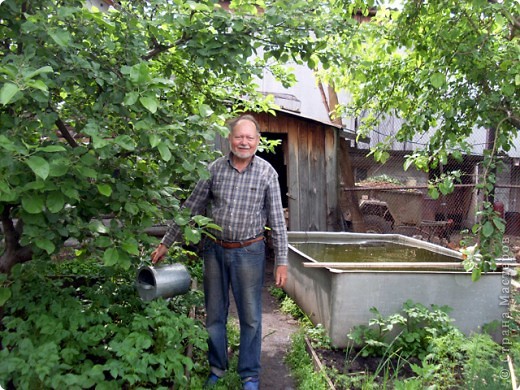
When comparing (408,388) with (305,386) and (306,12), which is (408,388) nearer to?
(305,386)

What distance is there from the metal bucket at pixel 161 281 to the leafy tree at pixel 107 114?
1.62 feet

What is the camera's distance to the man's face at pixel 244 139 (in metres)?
3.21

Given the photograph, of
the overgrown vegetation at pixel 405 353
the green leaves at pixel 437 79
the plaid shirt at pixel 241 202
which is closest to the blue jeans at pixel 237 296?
the plaid shirt at pixel 241 202

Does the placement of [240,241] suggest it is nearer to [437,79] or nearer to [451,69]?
[437,79]

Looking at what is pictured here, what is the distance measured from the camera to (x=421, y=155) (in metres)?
3.65

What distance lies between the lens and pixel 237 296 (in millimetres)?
3307

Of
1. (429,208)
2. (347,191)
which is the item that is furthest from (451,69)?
(429,208)

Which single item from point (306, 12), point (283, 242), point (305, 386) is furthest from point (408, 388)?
point (306, 12)

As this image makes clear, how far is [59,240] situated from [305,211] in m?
5.94

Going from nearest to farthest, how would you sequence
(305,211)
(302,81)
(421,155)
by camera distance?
(421,155), (305,211), (302,81)

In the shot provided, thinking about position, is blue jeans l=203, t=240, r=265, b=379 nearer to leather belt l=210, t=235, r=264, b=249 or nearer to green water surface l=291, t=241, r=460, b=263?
leather belt l=210, t=235, r=264, b=249

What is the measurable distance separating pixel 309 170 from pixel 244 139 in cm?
507

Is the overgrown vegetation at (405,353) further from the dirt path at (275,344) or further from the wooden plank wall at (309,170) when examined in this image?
the wooden plank wall at (309,170)

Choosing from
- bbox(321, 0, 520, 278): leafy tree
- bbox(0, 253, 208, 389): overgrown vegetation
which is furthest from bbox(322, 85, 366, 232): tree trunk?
bbox(0, 253, 208, 389): overgrown vegetation
